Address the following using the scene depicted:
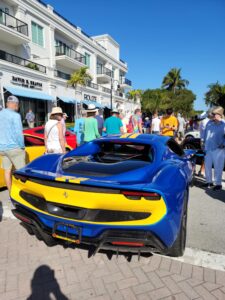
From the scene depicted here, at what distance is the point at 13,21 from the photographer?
705 inches

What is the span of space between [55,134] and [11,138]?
3.11 feet

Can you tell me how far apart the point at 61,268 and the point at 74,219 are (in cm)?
67

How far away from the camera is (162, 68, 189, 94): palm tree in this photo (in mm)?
53875

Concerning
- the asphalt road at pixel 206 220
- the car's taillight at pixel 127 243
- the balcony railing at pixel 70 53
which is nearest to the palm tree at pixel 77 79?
the balcony railing at pixel 70 53

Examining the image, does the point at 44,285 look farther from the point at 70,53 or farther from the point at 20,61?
the point at 70,53

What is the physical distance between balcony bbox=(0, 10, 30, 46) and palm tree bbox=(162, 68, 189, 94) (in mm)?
42091

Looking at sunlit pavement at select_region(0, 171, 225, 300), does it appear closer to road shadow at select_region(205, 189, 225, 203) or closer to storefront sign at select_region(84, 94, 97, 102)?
road shadow at select_region(205, 189, 225, 203)

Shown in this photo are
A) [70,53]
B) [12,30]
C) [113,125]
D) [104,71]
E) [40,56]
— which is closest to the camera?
[113,125]

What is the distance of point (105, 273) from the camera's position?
225 centimetres

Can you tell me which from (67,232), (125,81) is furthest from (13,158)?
(125,81)

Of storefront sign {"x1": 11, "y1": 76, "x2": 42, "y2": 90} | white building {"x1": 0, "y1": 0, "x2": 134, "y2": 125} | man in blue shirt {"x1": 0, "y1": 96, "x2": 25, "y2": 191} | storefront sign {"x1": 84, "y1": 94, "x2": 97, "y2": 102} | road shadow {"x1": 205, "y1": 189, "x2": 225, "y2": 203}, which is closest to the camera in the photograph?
man in blue shirt {"x1": 0, "y1": 96, "x2": 25, "y2": 191}

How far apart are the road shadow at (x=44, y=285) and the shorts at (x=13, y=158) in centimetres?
199

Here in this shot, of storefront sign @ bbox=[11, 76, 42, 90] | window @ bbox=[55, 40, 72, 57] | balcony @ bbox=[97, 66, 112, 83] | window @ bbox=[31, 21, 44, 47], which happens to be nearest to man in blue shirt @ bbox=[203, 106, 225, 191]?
storefront sign @ bbox=[11, 76, 42, 90]

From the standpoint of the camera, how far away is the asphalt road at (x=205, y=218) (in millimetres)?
2799
